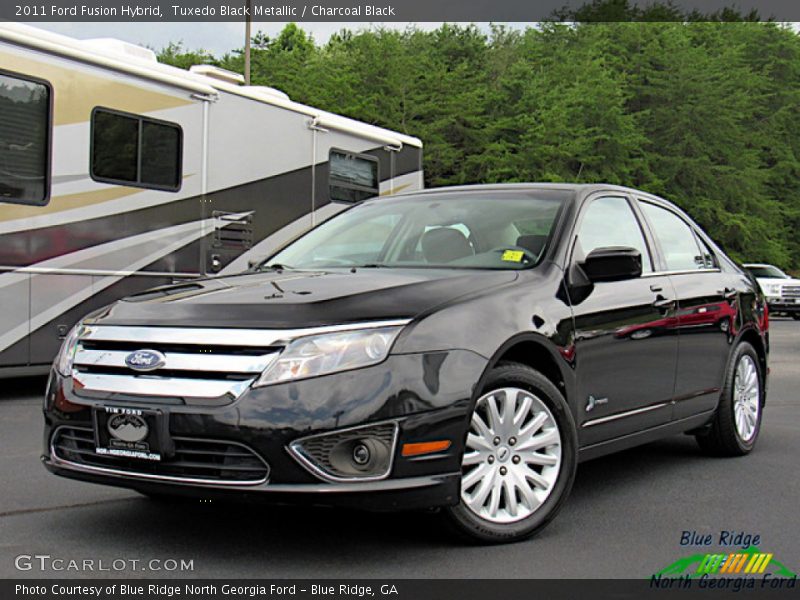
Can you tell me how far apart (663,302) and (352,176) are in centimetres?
770

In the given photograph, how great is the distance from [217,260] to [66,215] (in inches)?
77.7

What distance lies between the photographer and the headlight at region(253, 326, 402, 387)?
4012mm

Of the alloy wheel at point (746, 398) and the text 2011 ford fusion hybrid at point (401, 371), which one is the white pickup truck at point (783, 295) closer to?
the alloy wheel at point (746, 398)

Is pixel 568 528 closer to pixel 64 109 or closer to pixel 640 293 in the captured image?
pixel 640 293

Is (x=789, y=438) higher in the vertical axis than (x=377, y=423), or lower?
lower

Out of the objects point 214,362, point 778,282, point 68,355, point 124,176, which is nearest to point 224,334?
point 214,362

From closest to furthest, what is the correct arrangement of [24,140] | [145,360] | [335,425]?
[335,425], [145,360], [24,140]

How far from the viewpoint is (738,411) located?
22.1ft

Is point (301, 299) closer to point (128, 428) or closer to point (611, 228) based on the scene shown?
point (128, 428)

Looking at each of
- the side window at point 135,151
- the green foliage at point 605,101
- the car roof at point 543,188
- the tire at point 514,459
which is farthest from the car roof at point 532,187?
the green foliage at point 605,101

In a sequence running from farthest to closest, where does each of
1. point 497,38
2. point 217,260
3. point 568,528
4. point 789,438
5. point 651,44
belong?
point 497,38 < point 651,44 < point 217,260 < point 789,438 < point 568,528

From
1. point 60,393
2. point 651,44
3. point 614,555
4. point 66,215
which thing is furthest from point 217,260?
point 651,44

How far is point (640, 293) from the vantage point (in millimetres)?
5625

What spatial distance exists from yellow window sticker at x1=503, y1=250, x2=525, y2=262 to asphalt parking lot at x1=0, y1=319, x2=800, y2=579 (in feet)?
4.04
